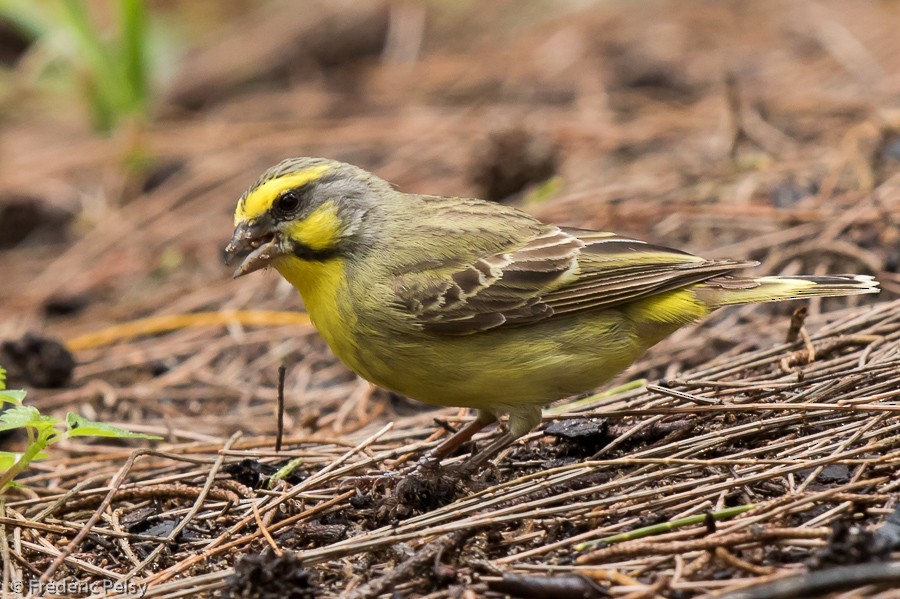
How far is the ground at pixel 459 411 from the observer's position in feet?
12.2

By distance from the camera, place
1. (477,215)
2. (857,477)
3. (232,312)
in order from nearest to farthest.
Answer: (857,477)
(477,215)
(232,312)

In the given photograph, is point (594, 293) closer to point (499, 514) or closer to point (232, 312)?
point (499, 514)

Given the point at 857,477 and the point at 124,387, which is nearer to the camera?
the point at 857,477

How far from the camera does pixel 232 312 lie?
7285 mm

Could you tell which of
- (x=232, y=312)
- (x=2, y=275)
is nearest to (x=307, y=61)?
(x=2, y=275)

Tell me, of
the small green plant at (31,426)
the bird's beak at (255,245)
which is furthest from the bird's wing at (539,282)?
the small green plant at (31,426)

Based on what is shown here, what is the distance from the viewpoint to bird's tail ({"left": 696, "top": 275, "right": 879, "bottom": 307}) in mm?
4684

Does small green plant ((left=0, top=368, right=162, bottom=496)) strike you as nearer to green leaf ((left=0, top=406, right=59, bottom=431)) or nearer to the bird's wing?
green leaf ((left=0, top=406, right=59, bottom=431))

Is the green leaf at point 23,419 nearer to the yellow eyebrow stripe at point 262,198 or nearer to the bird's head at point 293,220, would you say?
the bird's head at point 293,220

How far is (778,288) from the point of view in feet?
15.6

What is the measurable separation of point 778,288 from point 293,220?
224cm

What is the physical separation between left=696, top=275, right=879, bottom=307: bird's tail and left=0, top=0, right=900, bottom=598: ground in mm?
352

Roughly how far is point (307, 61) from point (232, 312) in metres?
5.16

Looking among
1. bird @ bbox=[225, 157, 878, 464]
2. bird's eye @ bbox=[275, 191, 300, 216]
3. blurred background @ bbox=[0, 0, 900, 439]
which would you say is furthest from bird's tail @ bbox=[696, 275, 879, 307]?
bird's eye @ bbox=[275, 191, 300, 216]
